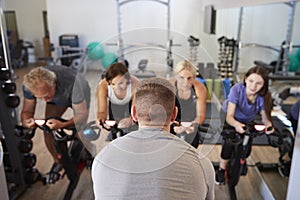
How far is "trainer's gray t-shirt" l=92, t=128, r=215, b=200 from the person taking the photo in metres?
0.86

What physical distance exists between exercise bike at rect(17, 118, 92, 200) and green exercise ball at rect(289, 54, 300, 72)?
14.5 ft

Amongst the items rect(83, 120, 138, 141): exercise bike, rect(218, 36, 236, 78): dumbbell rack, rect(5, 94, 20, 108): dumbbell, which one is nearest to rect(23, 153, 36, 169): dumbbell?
rect(5, 94, 20, 108): dumbbell

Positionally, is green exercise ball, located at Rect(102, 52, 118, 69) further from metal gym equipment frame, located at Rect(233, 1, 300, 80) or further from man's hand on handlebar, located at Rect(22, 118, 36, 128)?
metal gym equipment frame, located at Rect(233, 1, 300, 80)

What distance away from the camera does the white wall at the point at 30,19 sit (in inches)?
322

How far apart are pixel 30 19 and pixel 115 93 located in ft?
26.6

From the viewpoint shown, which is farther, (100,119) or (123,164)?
(100,119)

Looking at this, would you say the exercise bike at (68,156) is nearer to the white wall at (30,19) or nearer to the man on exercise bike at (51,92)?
the man on exercise bike at (51,92)

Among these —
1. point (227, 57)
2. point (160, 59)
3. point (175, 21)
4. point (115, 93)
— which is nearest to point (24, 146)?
point (115, 93)

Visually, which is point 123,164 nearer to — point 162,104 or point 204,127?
point 162,104

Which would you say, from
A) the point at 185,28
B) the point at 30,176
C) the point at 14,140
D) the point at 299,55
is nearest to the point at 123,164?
the point at 14,140

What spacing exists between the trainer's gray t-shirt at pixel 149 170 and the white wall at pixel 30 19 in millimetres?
8299

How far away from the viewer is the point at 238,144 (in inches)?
77.6

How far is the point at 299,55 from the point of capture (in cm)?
521

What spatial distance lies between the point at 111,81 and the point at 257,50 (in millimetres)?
5196
